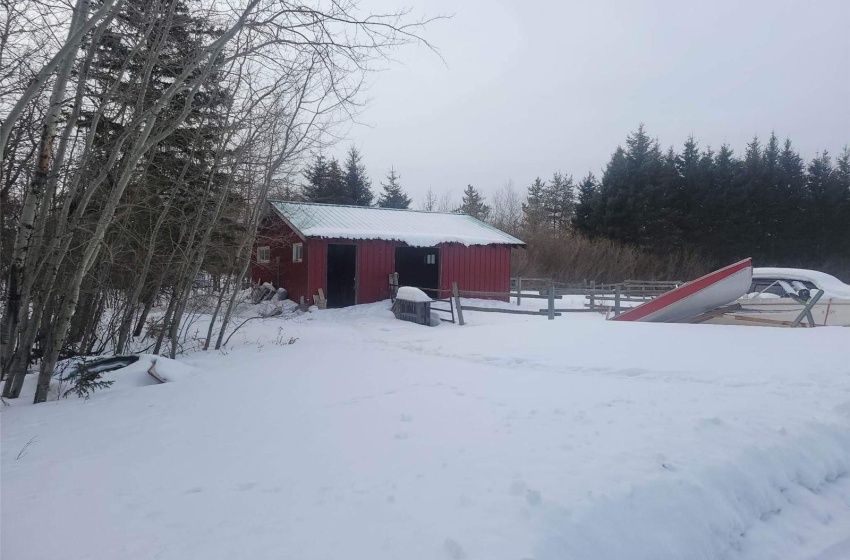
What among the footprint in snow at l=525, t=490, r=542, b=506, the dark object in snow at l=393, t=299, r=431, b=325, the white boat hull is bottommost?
the footprint in snow at l=525, t=490, r=542, b=506

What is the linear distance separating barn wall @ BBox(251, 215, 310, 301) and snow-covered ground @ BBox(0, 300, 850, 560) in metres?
11.5

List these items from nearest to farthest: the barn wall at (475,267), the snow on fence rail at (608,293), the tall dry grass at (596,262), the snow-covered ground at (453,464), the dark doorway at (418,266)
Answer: the snow-covered ground at (453,464), the snow on fence rail at (608,293), the barn wall at (475,267), the dark doorway at (418,266), the tall dry grass at (596,262)

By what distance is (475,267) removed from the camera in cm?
1980

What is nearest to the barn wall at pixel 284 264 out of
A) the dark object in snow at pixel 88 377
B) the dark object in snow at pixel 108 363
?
the dark object in snow at pixel 108 363

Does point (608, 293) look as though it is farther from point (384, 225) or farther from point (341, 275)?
point (341, 275)

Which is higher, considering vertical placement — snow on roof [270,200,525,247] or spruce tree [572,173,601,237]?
spruce tree [572,173,601,237]

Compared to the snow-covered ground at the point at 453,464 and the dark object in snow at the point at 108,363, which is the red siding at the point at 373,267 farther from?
the snow-covered ground at the point at 453,464

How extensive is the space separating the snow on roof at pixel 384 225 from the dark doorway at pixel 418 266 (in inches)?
36.3

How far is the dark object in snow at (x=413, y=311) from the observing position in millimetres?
14234

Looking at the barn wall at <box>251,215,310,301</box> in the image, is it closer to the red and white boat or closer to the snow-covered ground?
the red and white boat

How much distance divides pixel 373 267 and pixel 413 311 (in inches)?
161

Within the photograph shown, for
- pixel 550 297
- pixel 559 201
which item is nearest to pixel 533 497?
pixel 550 297

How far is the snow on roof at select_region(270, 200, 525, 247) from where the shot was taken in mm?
17609

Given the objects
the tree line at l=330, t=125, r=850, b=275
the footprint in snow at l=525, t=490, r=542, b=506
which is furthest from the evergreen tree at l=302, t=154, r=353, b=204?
the footprint in snow at l=525, t=490, r=542, b=506
